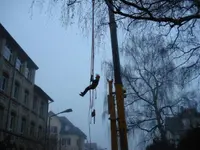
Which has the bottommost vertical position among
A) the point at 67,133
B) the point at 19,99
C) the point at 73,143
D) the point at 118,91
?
the point at 118,91

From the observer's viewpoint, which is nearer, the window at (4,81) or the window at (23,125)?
the window at (4,81)

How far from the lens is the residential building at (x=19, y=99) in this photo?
63.1 ft

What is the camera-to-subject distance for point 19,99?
72.5ft

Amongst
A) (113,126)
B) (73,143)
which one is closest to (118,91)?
(113,126)

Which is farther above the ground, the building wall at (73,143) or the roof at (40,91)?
the roof at (40,91)

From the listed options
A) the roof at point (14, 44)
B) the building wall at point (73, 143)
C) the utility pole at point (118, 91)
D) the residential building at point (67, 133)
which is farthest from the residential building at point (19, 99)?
the building wall at point (73, 143)

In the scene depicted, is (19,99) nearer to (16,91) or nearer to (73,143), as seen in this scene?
(16,91)

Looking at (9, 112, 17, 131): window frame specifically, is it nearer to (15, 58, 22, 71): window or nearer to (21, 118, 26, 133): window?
(21, 118, 26, 133): window

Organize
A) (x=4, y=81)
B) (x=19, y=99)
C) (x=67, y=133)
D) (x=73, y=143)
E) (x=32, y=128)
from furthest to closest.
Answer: (x=67, y=133)
(x=73, y=143)
(x=32, y=128)
(x=19, y=99)
(x=4, y=81)

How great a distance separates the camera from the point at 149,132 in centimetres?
2181

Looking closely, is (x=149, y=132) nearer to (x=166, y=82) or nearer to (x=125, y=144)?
(x=166, y=82)

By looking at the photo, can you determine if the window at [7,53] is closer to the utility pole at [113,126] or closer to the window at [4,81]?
the window at [4,81]

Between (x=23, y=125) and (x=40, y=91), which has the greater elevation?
(x=40, y=91)

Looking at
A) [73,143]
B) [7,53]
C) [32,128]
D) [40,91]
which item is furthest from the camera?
[73,143]
